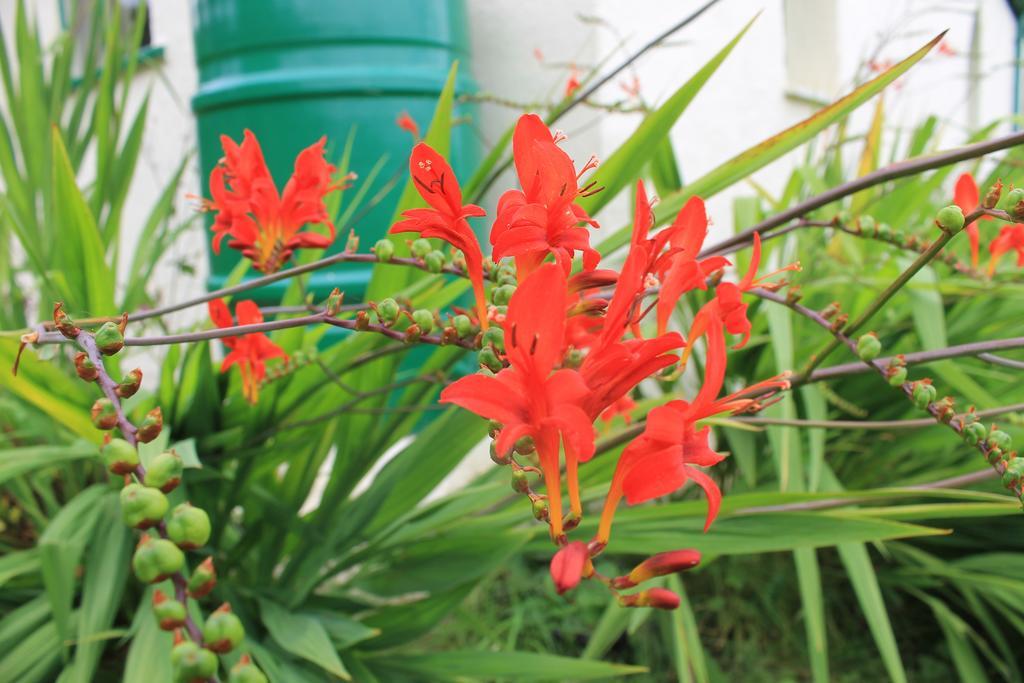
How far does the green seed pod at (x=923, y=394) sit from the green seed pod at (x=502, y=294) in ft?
0.73

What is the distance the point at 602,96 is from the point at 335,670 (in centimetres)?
152

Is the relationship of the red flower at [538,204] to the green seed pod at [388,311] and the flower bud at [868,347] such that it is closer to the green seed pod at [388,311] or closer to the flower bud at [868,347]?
the green seed pod at [388,311]

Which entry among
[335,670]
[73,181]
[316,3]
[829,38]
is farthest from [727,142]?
[335,670]

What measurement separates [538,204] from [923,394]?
243 mm

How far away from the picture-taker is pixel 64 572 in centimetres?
57

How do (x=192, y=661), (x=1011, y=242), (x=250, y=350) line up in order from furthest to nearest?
(x=250, y=350), (x=1011, y=242), (x=192, y=661)

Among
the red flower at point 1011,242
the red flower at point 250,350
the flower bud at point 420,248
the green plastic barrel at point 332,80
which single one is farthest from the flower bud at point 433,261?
the green plastic barrel at point 332,80

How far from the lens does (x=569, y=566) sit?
0.81 ft

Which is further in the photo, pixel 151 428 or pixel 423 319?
pixel 423 319

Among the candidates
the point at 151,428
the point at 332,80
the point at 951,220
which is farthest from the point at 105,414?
the point at 332,80

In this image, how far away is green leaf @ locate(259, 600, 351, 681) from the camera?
23.7 inches

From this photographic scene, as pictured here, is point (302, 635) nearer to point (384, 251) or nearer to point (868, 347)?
point (384, 251)

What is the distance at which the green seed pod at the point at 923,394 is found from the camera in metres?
0.42

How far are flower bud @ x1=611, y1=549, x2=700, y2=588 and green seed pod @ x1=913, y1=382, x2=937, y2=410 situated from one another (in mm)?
212
